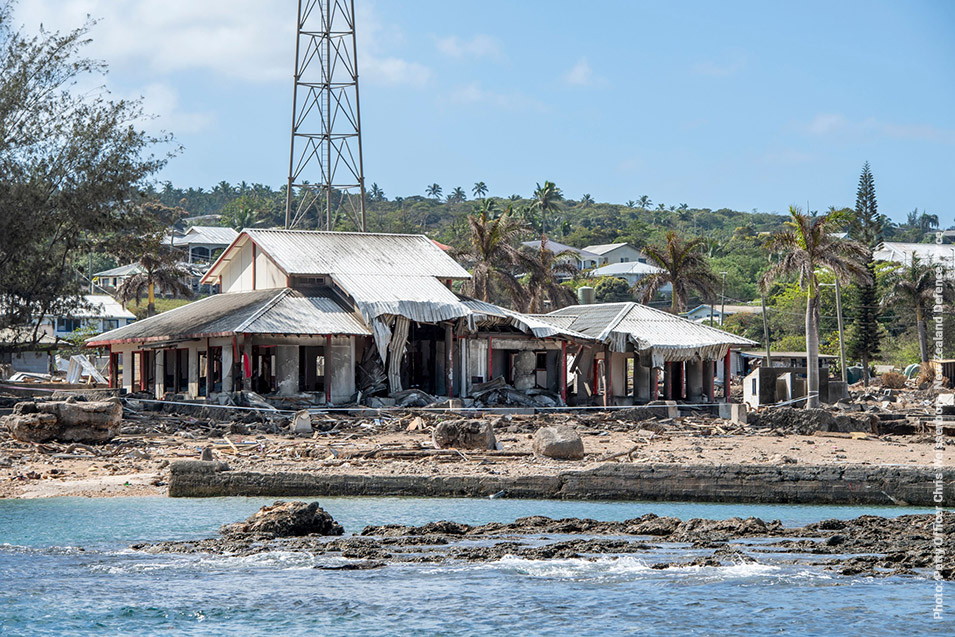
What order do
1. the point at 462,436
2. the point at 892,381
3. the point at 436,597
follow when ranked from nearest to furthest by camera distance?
1. the point at 436,597
2. the point at 462,436
3. the point at 892,381

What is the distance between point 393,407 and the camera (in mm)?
35312

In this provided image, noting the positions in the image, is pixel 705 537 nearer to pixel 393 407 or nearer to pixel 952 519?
pixel 952 519

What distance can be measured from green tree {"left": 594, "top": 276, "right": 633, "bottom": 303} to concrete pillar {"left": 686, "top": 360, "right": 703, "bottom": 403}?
50721 mm

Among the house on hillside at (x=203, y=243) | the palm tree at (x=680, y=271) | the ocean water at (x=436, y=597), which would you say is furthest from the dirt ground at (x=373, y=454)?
the house on hillside at (x=203, y=243)

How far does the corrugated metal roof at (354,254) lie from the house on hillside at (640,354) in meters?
4.75

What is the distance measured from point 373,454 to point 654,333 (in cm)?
1844

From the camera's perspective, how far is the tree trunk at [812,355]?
4062 centimetres

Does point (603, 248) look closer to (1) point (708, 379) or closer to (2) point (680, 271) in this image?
(2) point (680, 271)

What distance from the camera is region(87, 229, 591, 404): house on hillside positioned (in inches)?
1462

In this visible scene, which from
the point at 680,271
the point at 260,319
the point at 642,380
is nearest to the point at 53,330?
the point at 260,319

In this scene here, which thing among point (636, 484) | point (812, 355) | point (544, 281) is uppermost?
point (544, 281)

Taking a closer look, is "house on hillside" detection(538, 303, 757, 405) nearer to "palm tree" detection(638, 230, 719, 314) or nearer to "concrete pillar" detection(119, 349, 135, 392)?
"palm tree" detection(638, 230, 719, 314)

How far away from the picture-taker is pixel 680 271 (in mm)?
52562

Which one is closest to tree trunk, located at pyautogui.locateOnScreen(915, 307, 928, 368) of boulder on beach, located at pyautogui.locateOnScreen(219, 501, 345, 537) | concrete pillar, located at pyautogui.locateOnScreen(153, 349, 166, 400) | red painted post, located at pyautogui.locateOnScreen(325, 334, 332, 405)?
red painted post, located at pyautogui.locateOnScreen(325, 334, 332, 405)
